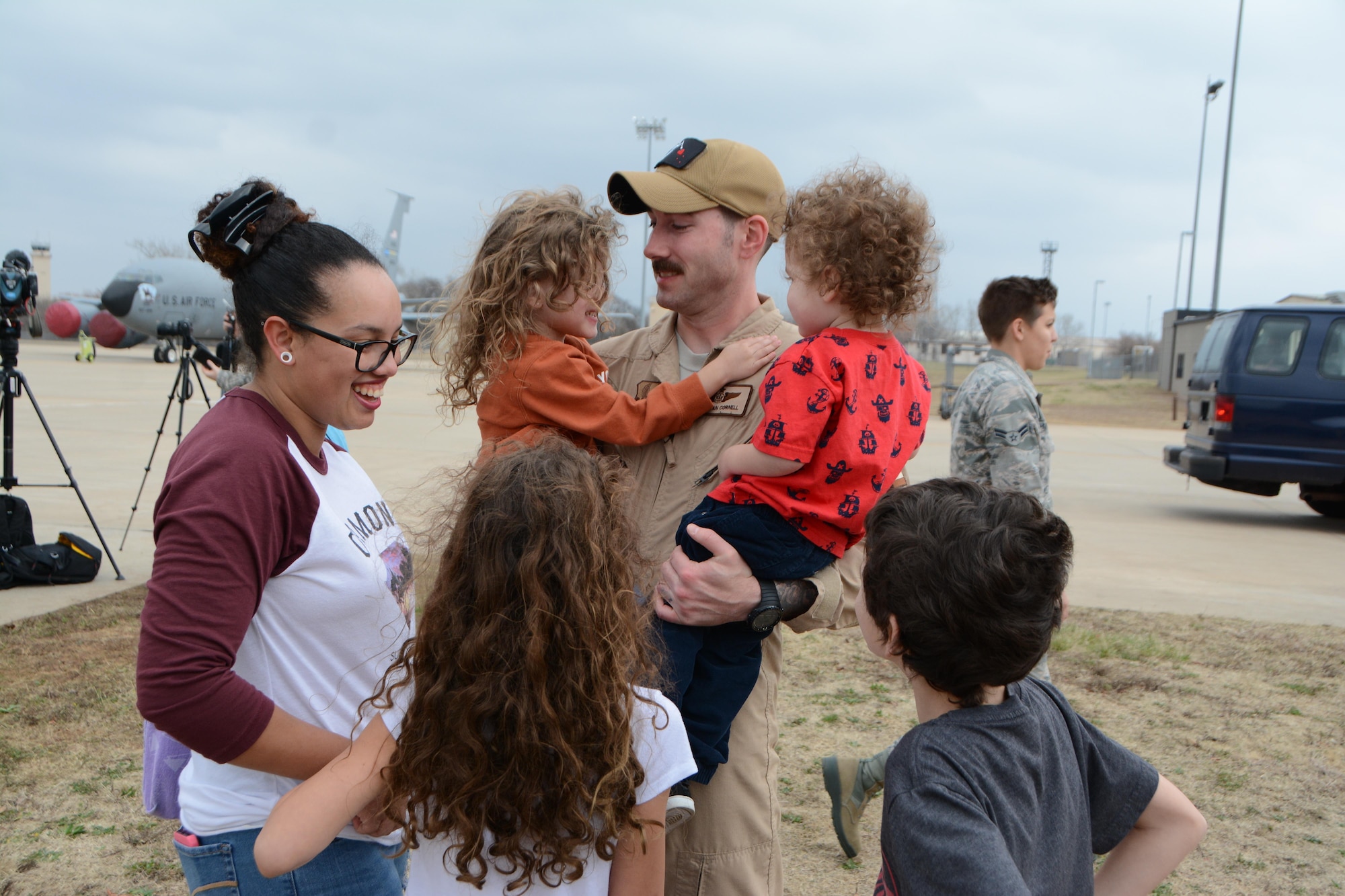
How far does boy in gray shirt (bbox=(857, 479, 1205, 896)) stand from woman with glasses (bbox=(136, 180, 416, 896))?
2.86ft

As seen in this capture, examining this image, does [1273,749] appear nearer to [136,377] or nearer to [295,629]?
[295,629]

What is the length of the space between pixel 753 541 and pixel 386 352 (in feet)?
3.06

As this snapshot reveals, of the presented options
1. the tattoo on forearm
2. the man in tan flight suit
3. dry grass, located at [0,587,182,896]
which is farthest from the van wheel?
dry grass, located at [0,587,182,896]

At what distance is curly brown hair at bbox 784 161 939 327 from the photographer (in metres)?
2.27

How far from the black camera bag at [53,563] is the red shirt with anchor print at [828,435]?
20.1 feet

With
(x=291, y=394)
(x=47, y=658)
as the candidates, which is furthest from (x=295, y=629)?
(x=47, y=658)

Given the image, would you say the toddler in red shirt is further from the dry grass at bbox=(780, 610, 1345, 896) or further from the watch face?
the dry grass at bbox=(780, 610, 1345, 896)

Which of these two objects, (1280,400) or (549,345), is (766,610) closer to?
(549,345)

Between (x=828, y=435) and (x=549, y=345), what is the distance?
2.35 feet

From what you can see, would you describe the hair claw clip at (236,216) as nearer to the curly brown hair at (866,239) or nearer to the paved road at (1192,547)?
the curly brown hair at (866,239)

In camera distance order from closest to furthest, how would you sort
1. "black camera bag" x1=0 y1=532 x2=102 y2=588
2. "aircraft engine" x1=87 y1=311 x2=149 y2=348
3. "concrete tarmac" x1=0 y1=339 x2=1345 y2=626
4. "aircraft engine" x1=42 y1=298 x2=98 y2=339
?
"black camera bag" x1=0 y1=532 x2=102 y2=588 → "concrete tarmac" x1=0 y1=339 x2=1345 y2=626 → "aircraft engine" x1=87 y1=311 x2=149 y2=348 → "aircraft engine" x1=42 y1=298 x2=98 y2=339

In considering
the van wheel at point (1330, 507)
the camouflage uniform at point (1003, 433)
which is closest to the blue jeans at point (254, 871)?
the camouflage uniform at point (1003, 433)

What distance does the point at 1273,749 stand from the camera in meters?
4.71

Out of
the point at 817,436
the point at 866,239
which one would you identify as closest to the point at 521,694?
the point at 817,436
